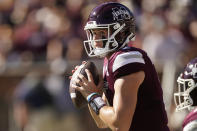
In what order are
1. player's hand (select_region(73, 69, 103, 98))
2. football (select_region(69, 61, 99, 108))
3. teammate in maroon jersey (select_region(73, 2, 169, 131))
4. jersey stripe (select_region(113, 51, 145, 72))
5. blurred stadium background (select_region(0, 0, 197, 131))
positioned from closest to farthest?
1. teammate in maroon jersey (select_region(73, 2, 169, 131))
2. jersey stripe (select_region(113, 51, 145, 72))
3. player's hand (select_region(73, 69, 103, 98))
4. football (select_region(69, 61, 99, 108))
5. blurred stadium background (select_region(0, 0, 197, 131))

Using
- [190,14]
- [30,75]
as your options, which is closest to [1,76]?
[30,75]

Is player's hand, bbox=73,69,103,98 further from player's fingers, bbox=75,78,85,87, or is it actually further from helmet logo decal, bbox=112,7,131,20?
helmet logo decal, bbox=112,7,131,20

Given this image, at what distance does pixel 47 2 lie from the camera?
11.3 metres

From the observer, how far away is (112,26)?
4.46 metres

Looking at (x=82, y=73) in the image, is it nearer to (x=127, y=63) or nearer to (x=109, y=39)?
(x=109, y=39)

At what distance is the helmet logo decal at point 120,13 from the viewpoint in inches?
176

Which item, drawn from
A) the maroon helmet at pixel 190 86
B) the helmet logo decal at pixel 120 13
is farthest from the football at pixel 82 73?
the maroon helmet at pixel 190 86

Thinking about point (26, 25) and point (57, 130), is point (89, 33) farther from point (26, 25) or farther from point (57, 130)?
point (26, 25)

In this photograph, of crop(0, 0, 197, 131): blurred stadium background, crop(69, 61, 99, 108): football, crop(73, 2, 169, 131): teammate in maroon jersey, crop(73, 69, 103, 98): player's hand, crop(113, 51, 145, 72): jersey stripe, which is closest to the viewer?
crop(73, 2, 169, 131): teammate in maroon jersey

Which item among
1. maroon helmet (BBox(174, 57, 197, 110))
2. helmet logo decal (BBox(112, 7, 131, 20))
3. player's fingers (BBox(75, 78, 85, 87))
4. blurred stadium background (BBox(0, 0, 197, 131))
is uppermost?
helmet logo decal (BBox(112, 7, 131, 20))

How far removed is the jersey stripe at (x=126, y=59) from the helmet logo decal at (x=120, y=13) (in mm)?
355

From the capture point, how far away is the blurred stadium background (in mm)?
8938

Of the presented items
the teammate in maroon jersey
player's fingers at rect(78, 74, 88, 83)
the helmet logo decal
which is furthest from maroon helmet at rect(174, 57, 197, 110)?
player's fingers at rect(78, 74, 88, 83)

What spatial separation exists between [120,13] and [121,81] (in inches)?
25.6
